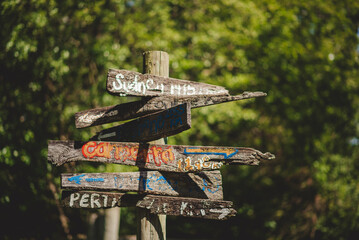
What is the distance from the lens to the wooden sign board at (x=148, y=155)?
256 cm

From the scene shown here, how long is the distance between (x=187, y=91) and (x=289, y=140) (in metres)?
5.41

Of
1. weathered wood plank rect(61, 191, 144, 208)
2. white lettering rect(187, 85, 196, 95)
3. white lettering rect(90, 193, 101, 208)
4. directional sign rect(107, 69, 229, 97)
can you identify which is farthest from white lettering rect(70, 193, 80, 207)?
white lettering rect(187, 85, 196, 95)

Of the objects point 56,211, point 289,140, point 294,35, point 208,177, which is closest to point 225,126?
point 289,140

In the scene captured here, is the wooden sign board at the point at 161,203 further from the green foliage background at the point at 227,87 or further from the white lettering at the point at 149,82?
the green foliage background at the point at 227,87

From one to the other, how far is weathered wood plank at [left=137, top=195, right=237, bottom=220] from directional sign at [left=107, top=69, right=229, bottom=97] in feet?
2.86

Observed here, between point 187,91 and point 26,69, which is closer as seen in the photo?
point 187,91

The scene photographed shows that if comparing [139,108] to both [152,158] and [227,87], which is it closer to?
[152,158]

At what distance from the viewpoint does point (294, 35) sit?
722 centimetres

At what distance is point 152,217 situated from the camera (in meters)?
2.78

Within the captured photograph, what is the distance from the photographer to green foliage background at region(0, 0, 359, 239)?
214 inches

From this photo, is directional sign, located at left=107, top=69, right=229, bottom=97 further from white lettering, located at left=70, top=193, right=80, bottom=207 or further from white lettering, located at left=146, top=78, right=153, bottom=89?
white lettering, located at left=70, top=193, right=80, bottom=207

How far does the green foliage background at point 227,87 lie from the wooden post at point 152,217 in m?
2.80

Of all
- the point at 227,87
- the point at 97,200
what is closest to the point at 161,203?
the point at 97,200

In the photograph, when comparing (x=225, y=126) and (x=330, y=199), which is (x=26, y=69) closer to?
(x=225, y=126)
